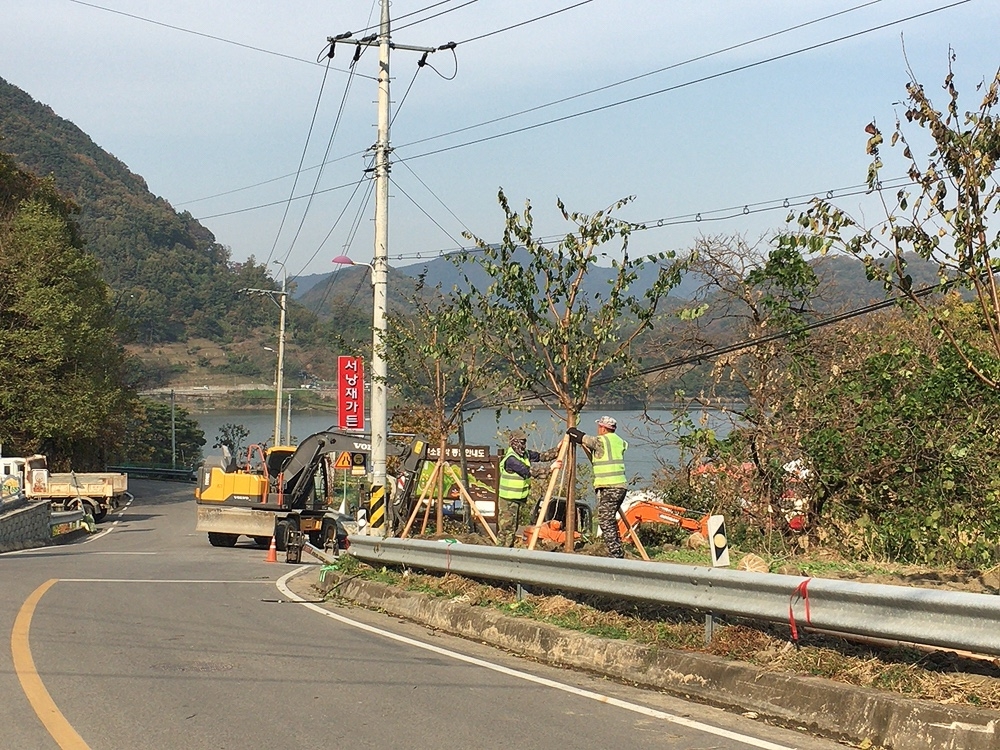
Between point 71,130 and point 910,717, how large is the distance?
20399cm

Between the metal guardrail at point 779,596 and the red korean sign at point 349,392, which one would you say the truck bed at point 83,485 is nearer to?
the red korean sign at point 349,392

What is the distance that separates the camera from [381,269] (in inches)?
866

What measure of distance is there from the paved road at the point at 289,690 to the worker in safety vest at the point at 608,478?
2.23 metres

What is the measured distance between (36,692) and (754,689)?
4967 millimetres

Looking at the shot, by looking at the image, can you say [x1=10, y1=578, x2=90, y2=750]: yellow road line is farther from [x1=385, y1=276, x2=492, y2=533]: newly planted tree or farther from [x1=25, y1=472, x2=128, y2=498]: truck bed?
[x1=25, y1=472, x2=128, y2=498]: truck bed

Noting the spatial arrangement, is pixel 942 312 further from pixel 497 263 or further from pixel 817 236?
pixel 497 263

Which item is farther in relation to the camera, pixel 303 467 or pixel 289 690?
pixel 303 467

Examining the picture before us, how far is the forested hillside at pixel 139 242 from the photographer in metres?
140

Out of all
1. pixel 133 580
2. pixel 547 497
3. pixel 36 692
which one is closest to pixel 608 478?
pixel 547 497

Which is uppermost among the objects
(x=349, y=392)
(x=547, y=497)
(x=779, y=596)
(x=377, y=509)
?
(x=349, y=392)

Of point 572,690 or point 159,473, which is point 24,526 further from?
point 159,473

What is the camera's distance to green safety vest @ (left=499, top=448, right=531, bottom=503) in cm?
1669

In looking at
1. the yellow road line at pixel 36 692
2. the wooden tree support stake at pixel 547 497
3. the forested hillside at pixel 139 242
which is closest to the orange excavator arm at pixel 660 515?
the wooden tree support stake at pixel 547 497

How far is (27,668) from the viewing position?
9156 millimetres
